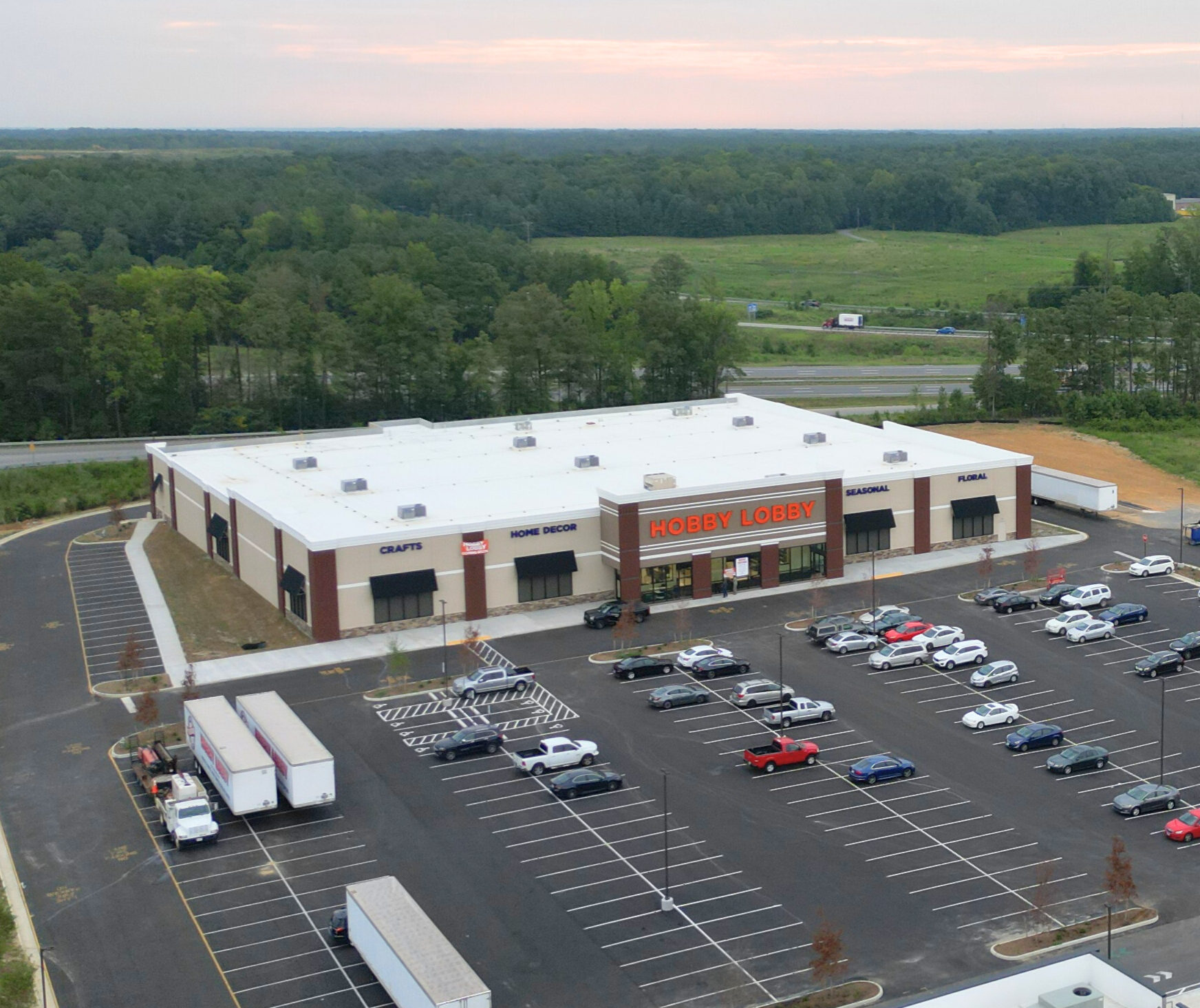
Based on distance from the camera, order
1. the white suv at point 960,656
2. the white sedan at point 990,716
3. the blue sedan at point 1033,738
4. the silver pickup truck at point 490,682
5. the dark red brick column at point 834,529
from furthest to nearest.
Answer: the dark red brick column at point 834,529
the white suv at point 960,656
the silver pickup truck at point 490,682
the white sedan at point 990,716
the blue sedan at point 1033,738

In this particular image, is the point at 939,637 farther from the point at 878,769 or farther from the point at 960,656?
the point at 878,769

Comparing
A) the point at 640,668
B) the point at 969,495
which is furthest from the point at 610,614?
the point at 969,495

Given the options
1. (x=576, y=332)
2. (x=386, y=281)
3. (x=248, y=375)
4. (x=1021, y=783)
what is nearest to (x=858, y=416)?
(x=576, y=332)

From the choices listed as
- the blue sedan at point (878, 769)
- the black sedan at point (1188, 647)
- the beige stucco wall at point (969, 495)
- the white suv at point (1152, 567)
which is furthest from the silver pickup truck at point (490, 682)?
the white suv at point (1152, 567)

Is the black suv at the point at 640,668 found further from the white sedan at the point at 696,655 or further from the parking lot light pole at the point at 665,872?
the parking lot light pole at the point at 665,872

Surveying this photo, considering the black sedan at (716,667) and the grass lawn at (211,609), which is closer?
the black sedan at (716,667)

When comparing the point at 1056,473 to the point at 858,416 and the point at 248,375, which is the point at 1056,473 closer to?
the point at 858,416
